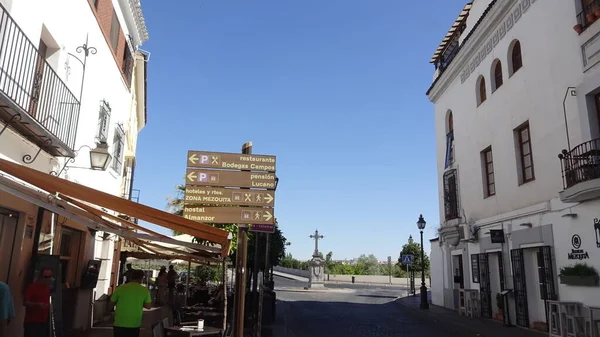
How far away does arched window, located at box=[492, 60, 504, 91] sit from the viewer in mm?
15430

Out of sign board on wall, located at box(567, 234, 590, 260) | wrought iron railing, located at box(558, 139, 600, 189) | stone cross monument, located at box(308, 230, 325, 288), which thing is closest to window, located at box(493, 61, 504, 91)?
wrought iron railing, located at box(558, 139, 600, 189)

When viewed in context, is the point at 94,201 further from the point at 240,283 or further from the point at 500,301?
the point at 500,301

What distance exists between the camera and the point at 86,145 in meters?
9.85

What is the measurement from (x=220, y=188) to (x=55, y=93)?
3.19 m

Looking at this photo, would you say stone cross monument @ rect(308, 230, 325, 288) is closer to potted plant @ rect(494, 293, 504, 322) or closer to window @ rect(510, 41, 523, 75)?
potted plant @ rect(494, 293, 504, 322)

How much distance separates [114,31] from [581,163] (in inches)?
479

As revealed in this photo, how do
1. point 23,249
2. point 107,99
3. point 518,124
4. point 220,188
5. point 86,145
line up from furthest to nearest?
point 518,124 < point 107,99 < point 86,145 < point 220,188 < point 23,249

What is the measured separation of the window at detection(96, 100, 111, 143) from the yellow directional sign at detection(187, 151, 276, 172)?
4.04 m

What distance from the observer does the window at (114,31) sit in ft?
39.8

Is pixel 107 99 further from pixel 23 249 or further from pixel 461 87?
pixel 461 87

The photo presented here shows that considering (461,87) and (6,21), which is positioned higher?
(461,87)

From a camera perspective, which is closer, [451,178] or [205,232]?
[205,232]

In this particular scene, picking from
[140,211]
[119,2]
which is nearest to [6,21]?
[140,211]

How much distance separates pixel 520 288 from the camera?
13414mm
